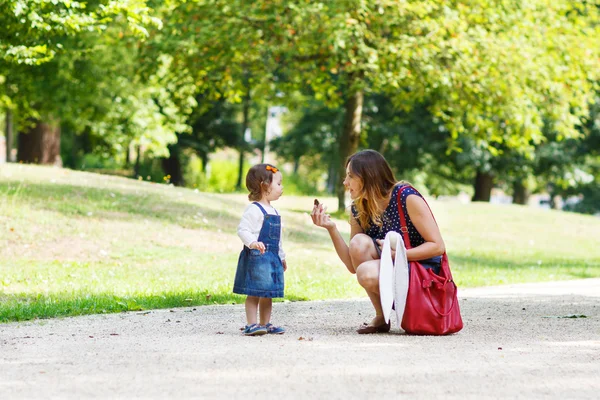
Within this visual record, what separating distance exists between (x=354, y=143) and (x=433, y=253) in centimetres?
1486

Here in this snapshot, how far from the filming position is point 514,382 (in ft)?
15.4

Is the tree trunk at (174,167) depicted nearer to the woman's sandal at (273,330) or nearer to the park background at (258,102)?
the park background at (258,102)

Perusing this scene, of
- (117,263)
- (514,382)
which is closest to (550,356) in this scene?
(514,382)

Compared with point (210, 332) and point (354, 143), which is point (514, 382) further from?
point (354, 143)

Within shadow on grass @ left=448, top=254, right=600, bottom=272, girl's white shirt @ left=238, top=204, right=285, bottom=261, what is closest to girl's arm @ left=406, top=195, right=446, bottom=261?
girl's white shirt @ left=238, top=204, right=285, bottom=261

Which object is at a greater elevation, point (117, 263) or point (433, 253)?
point (433, 253)

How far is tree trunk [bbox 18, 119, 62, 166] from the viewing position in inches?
1071

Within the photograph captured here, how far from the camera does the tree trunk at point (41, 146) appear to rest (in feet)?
89.2

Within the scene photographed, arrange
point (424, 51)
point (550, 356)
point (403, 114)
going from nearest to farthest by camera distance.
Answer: point (550, 356) < point (424, 51) < point (403, 114)

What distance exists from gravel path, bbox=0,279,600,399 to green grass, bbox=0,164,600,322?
55.3 inches

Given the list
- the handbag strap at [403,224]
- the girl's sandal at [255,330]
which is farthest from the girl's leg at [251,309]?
the handbag strap at [403,224]

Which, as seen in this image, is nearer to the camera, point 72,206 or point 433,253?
point 433,253

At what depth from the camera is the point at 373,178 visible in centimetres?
645

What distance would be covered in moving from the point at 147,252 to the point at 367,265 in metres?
6.78
